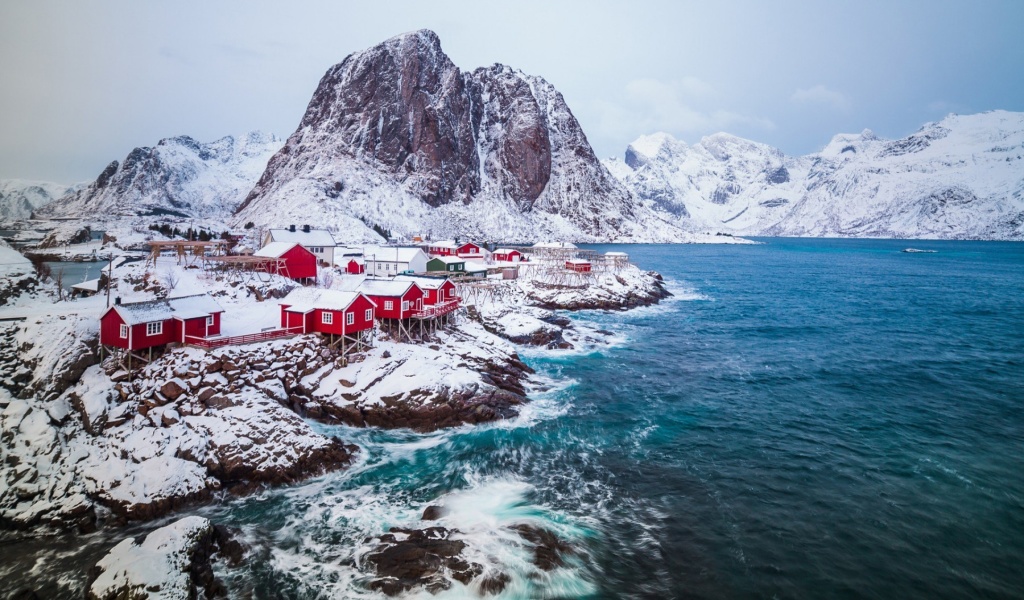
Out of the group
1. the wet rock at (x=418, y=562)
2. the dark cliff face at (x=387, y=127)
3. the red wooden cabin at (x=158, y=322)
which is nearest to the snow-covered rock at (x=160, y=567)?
the wet rock at (x=418, y=562)

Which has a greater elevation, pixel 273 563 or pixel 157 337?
pixel 157 337

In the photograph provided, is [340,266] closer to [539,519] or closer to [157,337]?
[157,337]

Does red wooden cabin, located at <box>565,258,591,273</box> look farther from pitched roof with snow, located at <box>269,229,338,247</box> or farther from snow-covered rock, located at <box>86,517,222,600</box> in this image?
snow-covered rock, located at <box>86,517,222,600</box>

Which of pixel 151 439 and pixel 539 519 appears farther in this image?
pixel 151 439

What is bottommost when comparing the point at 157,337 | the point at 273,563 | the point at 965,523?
the point at 273,563

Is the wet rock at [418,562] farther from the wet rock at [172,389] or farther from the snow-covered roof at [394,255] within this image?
the snow-covered roof at [394,255]

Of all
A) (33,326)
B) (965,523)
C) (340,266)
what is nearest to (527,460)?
(965,523)

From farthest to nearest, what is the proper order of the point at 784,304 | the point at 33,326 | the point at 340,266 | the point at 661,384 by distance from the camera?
1. the point at 784,304
2. the point at 340,266
3. the point at 661,384
4. the point at 33,326

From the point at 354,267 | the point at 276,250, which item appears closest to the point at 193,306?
the point at 276,250
